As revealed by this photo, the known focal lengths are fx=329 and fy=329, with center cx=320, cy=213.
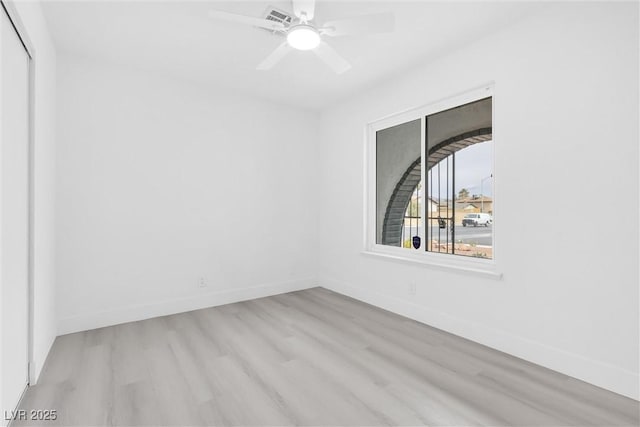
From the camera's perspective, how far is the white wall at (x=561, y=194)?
6.56 ft

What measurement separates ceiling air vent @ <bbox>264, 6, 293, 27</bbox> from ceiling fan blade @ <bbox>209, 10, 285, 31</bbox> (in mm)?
99

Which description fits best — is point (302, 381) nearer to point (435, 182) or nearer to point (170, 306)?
point (170, 306)

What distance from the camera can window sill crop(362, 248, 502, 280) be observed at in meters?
2.74

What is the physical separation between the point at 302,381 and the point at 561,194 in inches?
85.5

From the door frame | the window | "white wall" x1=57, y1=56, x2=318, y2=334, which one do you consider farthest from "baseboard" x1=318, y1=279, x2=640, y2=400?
the door frame

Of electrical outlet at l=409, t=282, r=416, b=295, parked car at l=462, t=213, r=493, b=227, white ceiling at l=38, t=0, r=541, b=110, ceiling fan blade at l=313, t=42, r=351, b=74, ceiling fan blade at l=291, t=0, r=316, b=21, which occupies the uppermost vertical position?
white ceiling at l=38, t=0, r=541, b=110

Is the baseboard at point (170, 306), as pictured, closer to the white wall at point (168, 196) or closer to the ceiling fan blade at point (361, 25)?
the white wall at point (168, 196)

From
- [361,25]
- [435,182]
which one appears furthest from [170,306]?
[361,25]

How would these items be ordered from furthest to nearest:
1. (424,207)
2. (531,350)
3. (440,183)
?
(424,207)
(440,183)
(531,350)

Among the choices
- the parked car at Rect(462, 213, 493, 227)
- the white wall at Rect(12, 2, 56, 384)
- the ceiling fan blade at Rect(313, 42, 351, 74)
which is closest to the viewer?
the white wall at Rect(12, 2, 56, 384)

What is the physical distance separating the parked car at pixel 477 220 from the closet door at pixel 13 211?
3.26m

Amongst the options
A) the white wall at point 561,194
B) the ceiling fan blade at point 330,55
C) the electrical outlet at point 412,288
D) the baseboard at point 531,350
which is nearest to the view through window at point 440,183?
the white wall at point 561,194

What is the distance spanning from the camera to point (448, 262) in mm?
3139

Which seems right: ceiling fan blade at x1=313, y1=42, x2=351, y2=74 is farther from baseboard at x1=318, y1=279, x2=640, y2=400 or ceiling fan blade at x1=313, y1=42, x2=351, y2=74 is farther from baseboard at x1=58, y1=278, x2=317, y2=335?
baseboard at x1=58, y1=278, x2=317, y2=335
